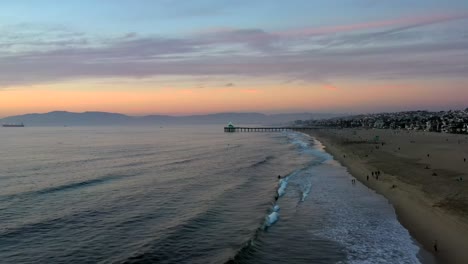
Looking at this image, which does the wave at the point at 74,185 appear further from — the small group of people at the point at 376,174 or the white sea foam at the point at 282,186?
the small group of people at the point at 376,174

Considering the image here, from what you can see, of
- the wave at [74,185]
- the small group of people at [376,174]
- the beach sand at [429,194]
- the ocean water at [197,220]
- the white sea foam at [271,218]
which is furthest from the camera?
the small group of people at [376,174]

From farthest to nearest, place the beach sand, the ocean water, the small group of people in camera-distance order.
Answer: the small group of people → the beach sand → the ocean water

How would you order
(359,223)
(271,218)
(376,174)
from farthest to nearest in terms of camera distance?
1. (376,174)
2. (271,218)
3. (359,223)

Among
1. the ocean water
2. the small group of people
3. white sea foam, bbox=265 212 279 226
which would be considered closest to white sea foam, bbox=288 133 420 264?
the ocean water

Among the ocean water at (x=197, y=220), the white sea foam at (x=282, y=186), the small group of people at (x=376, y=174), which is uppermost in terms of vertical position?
the small group of people at (x=376, y=174)

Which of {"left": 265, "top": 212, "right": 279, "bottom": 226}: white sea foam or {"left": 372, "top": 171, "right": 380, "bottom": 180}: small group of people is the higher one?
{"left": 372, "top": 171, "right": 380, "bottom": 180}: small group of people

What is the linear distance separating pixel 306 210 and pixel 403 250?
9.33m

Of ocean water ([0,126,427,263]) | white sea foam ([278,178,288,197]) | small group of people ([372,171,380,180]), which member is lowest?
ocean water ([0,126,427,263])

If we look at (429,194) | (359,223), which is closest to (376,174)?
(429,194)

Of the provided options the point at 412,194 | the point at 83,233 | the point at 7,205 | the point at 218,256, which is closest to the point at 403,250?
the point at 218,256

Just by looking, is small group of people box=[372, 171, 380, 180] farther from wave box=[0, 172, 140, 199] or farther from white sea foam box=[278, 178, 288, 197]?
wave box=[0, 172, 140, 199]

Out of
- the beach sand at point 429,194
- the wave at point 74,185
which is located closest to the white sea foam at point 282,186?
the beach sand at point 429,194

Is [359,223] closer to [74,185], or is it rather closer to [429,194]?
[429,194]

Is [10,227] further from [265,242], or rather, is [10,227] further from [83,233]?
[265,242]
